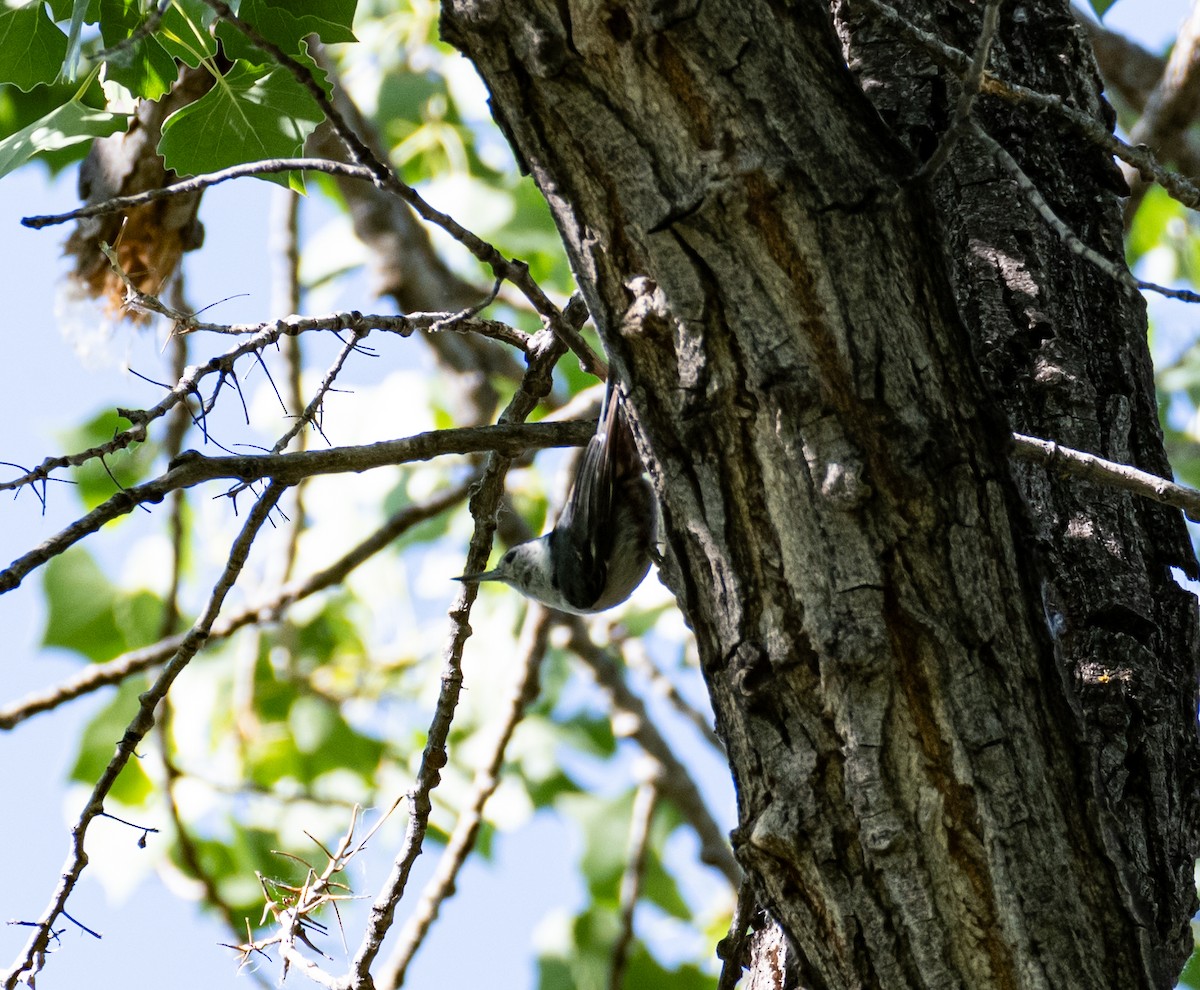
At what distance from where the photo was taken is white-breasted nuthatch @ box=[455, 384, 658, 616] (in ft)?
8.80

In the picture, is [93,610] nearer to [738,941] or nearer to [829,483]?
[738,941]

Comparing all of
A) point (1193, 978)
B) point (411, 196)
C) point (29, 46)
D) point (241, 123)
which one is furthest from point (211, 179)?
point (1193, 978)

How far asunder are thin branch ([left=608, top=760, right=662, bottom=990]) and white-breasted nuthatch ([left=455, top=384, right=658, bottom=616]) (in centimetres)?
133

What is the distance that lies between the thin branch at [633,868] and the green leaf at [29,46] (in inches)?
116

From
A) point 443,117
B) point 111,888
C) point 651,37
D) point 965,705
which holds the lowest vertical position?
point 965,705

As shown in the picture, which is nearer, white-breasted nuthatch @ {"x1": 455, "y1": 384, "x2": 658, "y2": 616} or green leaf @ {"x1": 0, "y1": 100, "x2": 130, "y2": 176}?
green leaf @ {"x1": 0, "y1": 100, "x2": 130, "y2": 176}

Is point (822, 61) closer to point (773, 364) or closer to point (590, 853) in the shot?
point (773, 364)

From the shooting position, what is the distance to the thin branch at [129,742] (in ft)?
5.66

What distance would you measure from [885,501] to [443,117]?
13.6 ft

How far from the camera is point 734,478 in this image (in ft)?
4.74

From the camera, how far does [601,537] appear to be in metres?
2.81

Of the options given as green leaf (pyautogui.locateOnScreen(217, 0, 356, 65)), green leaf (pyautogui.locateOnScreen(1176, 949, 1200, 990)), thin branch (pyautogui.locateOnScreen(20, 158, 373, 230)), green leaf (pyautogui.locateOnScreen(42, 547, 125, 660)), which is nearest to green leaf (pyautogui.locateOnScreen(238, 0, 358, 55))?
green leaf (pyautogui.locateOnScreen(217, 0, 356, 65))

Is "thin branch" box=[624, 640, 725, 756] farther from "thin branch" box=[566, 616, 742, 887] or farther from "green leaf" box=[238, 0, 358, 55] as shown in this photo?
"green leaf" box=[238, 0, 358, 55]

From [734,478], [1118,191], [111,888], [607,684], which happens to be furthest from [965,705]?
[111,888]
